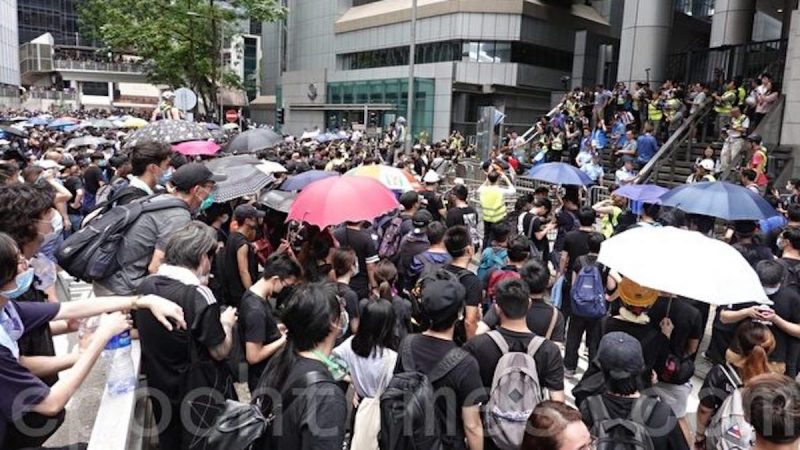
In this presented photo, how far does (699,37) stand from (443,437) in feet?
131

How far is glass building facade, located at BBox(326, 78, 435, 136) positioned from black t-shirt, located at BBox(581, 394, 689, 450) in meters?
33.9

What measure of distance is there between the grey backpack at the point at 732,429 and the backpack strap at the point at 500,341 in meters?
→ 1.19

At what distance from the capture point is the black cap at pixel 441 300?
10.6ft

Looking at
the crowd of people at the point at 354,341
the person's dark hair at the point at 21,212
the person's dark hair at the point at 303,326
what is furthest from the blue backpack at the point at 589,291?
the person's dark hair at the point at 21,212

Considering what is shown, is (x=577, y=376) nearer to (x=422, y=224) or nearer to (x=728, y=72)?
(x=422, y=224)

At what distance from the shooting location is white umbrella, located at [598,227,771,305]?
12.2 feet

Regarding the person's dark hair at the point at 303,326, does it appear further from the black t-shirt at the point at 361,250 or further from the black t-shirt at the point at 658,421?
the black t-shirt at the point at 361,250

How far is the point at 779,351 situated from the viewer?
4496 mm

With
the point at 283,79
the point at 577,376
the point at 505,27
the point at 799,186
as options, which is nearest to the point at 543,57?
the point at 505,27

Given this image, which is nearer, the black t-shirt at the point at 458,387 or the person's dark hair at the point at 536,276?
the black t-shirt at the point at 458,387

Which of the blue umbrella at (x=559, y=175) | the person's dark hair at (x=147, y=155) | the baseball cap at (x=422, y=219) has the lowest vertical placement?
the baseball cap at (x=422, y=219)

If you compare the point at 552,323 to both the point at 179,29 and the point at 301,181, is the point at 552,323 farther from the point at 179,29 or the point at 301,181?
the point at 179,29

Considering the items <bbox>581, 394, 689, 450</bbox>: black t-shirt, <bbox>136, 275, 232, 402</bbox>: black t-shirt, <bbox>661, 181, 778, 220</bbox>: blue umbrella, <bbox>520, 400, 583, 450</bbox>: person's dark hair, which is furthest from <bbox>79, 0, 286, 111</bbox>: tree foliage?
<bbox>520, 400, 583, 450</bbox>: person's dark hair

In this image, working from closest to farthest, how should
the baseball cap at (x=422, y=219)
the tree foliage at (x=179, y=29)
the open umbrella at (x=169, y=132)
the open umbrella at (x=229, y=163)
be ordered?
1. the baseball cap at (x=422, y=219)
2. the open umbrella at (x=229, y=163)
3. the open umbrella at (x=169, y=132)
4. the tree foliage at (x=179, y=29)
